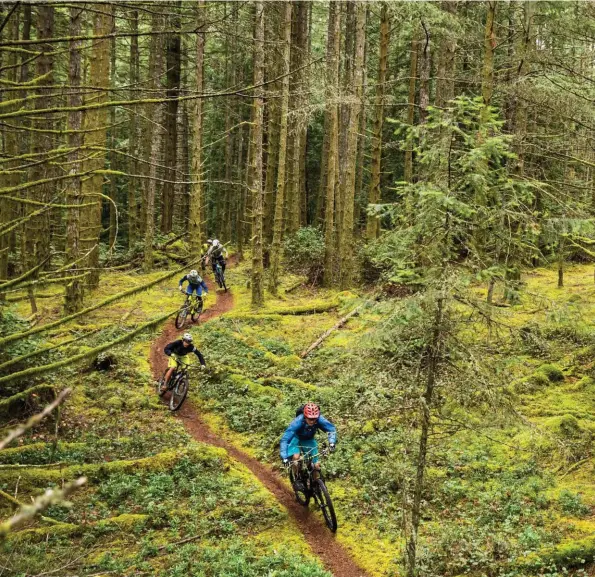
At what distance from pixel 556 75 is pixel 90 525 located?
1615 centimetres

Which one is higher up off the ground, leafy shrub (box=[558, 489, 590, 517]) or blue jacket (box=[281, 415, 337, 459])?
blue jacket (box=[281, 415, 337, 459])

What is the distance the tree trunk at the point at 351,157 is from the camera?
19.0m

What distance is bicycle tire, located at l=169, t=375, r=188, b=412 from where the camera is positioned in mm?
14015

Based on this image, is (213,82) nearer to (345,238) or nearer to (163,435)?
(345,238)

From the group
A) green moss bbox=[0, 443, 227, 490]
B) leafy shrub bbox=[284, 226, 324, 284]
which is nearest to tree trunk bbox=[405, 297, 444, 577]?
green moss bbox=[0, 443, 227, 490]

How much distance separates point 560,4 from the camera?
14.3 m

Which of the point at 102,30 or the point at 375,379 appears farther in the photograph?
the point at 102,30

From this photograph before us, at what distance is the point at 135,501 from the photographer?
9719 mm

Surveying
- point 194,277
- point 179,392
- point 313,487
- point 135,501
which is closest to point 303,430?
point 313,487

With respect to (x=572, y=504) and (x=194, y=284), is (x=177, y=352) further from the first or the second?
(x=572, y=504)

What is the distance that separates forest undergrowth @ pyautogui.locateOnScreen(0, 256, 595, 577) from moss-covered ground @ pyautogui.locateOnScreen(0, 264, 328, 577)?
32mm

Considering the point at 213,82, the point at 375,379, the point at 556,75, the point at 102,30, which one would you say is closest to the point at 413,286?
the point at 375,379

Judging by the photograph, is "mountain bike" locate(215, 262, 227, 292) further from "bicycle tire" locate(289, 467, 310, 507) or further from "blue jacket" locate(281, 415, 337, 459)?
"bicycle tire" locate(289, 467, 310, 507)

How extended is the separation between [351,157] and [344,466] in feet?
43.1
